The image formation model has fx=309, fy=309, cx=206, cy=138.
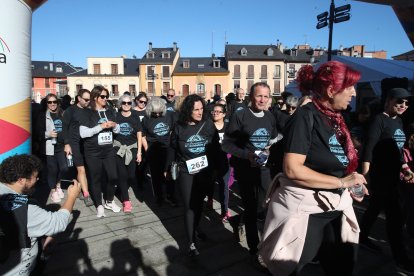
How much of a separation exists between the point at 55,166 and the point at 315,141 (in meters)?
5.03

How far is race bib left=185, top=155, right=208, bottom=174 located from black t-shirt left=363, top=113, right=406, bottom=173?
1692 millimetres

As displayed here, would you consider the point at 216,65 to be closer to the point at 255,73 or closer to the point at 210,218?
the point at 255,73

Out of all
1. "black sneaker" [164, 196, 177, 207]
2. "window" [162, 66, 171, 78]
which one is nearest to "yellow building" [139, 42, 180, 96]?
"window" [162, 66, 171, 78]

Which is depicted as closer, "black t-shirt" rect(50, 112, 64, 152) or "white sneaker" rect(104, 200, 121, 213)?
"white sneaker" rect(104, 200, 121, 213)

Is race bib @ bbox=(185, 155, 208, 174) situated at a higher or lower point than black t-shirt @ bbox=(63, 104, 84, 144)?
lower

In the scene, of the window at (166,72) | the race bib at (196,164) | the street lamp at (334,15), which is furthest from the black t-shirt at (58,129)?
the window at (166,72)

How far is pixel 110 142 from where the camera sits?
4715 millimetres

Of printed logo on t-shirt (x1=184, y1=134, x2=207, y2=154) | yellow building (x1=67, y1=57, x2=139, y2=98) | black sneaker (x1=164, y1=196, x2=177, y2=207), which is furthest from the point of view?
yellow building (x1=67, y1=57, x2=139, y2=98)

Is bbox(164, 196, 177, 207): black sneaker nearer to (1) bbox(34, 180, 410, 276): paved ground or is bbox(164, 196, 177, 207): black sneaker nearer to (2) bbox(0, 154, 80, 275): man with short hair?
(1) bbox(34, 180, 410, 276): paved ground

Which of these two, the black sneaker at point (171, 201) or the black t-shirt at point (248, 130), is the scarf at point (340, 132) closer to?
the black t-shirt at point (248, 130)

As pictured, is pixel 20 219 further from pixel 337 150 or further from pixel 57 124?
pixel 57 124

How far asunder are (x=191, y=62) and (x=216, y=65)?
463 centimetres

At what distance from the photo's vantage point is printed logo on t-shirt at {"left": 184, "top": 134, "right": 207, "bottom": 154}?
3.52 m

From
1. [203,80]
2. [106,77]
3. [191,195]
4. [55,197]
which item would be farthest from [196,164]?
[106,77]
